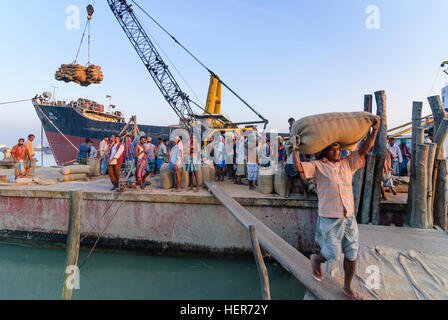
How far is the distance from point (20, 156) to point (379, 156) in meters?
10.4

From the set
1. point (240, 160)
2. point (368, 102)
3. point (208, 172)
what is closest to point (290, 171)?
point (240, 160)

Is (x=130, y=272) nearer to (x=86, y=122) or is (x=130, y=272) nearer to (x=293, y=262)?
(x=293, y=262)

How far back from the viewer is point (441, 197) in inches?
169

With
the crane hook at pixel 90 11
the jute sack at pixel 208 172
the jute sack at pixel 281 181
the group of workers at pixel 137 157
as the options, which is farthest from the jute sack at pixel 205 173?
the crane hook at pixel 90 11

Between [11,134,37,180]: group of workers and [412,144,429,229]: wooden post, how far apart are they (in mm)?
10728

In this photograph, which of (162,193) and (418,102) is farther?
(162,193)

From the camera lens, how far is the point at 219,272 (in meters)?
4.80

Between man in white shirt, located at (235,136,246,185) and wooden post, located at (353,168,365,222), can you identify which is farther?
man in white shirt, located at (235,136,246,185)

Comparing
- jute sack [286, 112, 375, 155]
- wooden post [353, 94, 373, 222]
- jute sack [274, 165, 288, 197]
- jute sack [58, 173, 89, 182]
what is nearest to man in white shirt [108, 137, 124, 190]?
jute sack [58, 173, 89, 182]

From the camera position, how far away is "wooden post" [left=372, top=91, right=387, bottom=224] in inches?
177

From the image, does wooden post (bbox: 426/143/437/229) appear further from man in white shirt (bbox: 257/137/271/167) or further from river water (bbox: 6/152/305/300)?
man in white shirt (bbox: 257/137/271/167)

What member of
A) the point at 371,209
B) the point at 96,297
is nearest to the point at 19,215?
the point at 96,297
